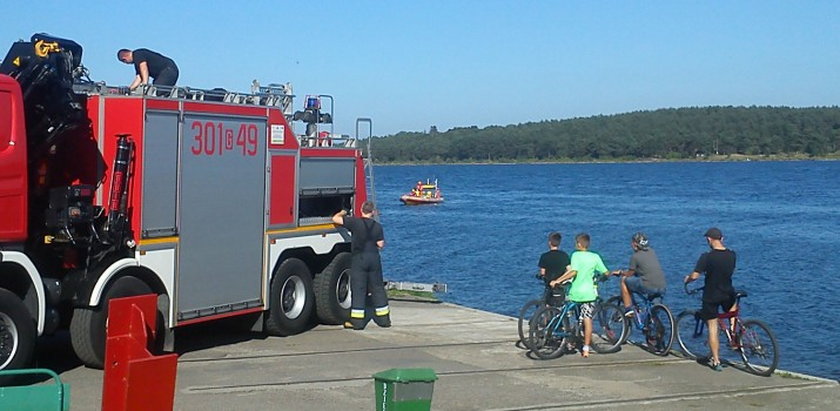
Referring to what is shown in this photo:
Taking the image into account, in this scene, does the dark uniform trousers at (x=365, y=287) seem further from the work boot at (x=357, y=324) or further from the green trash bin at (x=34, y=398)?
the green trash bin at (x=34, y=398)

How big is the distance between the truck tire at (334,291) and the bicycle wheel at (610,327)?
11.9 ft

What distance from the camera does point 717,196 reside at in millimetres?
84312

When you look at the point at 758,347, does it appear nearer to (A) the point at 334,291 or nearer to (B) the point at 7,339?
(A) the point at 334,291

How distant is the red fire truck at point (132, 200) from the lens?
10883mm

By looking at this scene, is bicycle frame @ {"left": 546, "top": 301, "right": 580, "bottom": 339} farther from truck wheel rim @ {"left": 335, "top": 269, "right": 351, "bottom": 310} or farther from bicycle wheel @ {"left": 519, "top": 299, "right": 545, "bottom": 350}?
truck wheel rim @ {"left": 335, "top": 269, "right": 351, "bottom": 310}

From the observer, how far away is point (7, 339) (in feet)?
34.7

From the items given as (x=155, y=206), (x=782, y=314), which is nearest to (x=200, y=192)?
(x=155, y=206)

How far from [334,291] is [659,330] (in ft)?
14.8

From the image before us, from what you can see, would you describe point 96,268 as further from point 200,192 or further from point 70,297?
point 200,192

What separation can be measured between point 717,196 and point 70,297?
77152 mm

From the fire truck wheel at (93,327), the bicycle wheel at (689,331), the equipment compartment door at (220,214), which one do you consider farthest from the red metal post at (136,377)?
the bicycle wheel at (689,331)

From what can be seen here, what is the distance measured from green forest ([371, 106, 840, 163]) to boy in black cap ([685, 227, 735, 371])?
16051 centimetres

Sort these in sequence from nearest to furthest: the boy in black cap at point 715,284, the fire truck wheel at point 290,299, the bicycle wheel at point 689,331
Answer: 1. the boy in black cap at point 715,284
2. the bicycle wheel at point 689,331
3. the fire truck wheel at point 290,299

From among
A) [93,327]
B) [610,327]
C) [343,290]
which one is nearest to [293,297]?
[343,290]
